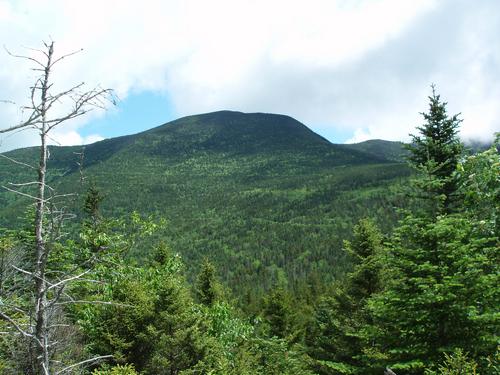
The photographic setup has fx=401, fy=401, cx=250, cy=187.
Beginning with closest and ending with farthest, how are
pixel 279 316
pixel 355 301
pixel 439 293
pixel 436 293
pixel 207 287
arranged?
pixel 439 293 → pixel 436 293 → pixel 355 301 → pixel 207 287 → pixel 279 316

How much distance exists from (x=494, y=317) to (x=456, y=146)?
30.0ft

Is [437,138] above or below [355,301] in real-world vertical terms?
above

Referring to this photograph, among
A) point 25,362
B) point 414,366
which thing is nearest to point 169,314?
point 25,362

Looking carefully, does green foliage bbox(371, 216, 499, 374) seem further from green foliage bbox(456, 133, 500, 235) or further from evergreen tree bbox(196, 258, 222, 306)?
evergreen tree bbox(196, 258, 222, 306)

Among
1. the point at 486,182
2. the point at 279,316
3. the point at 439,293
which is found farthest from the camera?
the point at 279,316

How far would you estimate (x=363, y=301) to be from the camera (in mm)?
20125

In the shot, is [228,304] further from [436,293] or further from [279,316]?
[279,316]

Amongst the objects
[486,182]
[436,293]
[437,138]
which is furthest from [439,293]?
[437,138]

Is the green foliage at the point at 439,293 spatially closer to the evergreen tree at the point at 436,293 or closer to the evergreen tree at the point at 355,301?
the evergreen tree at the point at 436,293

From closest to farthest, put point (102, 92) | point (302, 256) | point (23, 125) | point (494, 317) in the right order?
point (23, 125) < point (102, 92) < point (494, 317) < point (302, 256)

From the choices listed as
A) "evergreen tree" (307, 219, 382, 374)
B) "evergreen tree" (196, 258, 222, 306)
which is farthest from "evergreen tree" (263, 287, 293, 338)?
"evergreen tree" (307, 219, 382, 374)

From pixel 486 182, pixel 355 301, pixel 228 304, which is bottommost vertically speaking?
pixel 355 301

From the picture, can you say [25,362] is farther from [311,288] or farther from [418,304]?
[311,288]

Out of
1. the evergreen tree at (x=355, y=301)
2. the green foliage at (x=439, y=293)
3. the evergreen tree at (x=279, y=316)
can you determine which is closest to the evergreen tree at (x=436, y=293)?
the green foliage at (x=439, y=293)
